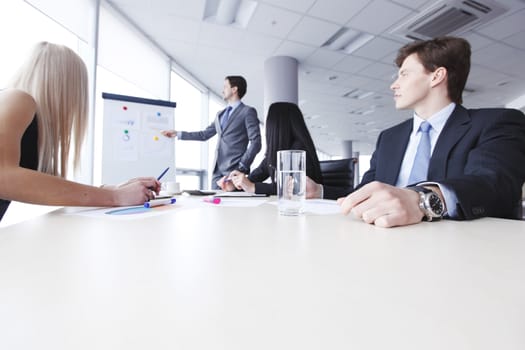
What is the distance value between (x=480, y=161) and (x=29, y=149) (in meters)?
1.31

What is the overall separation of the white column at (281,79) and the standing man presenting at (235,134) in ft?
4.30

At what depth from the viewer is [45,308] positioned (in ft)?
0.64

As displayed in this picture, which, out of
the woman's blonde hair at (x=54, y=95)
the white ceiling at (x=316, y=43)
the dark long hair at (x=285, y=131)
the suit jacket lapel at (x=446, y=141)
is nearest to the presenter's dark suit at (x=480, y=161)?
the suit jacket lapel at (x=446, y=141)

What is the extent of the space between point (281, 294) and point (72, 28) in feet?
Answer: 9.67

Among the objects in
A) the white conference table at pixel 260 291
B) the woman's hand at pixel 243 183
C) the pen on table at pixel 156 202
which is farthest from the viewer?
the woman's hand at pixel 243 183

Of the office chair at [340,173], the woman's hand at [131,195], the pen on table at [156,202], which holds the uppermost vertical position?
the office chair at [340,173]

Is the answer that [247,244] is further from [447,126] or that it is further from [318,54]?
[318,54]

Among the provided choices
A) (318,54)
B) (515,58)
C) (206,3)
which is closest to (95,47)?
(206,3)

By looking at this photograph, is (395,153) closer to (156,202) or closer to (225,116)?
(156,202)

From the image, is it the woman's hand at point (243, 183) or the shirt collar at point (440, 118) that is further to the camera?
the woman's hand at point (243, 183)

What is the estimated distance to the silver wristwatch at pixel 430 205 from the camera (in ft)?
1.78

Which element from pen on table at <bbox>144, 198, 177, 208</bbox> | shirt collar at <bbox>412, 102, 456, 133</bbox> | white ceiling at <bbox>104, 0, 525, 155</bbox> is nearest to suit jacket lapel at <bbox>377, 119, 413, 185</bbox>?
shirt collar at <bbox>412, 102, 456, 133</bbox>

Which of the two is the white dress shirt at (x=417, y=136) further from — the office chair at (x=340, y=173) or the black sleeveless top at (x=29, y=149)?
the black sleeveless top at (x=29, y=149)

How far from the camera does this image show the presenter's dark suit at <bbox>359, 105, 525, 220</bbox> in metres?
0.59
